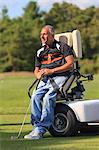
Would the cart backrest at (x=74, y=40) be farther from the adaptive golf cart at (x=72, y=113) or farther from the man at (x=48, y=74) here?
the man at (x=48, y=74)

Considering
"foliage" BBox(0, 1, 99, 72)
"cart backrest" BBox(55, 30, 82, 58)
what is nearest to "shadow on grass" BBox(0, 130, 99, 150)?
"cart backrest" BBox(55, 30, 82, 58)

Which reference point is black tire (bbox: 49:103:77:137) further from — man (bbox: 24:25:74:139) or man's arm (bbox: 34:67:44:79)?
man's arm (bbox: 34:67:44:79)

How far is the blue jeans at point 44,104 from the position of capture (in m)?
7.66

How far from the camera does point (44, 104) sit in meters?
7.69

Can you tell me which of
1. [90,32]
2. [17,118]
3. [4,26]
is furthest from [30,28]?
[17,118]

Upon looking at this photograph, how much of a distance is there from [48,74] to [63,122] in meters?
0.68

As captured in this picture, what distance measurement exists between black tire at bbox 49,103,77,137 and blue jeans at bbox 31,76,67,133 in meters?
0.12

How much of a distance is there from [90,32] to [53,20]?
329 inches

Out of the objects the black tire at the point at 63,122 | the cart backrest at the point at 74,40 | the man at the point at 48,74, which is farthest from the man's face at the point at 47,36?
the black tire at the point at 63,122

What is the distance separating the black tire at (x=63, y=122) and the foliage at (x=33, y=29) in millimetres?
48464

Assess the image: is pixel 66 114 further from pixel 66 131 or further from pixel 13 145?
pixel 13 145

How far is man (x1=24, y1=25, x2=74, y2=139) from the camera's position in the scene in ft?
25.1

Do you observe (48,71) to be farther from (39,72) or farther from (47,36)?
(47,36)

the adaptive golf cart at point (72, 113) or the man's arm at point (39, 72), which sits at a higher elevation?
the man's arm at point (39, 72)
